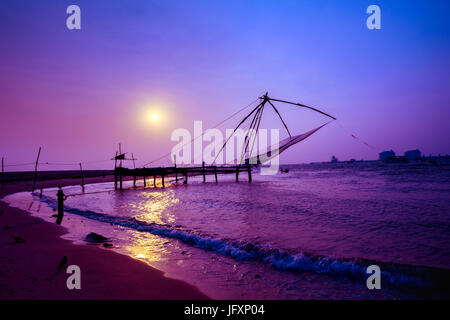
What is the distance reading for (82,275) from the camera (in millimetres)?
3965

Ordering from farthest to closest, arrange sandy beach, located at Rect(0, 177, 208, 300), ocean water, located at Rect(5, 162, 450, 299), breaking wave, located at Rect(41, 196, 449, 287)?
breaking wave, located at Rect(41, 196, 449, 287), ocean water, located at Rect(5, 162, 450, 299), sandy beach, located at Rect(0, 177, 208, 300)

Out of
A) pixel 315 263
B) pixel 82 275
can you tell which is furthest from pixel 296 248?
pixel 82 275

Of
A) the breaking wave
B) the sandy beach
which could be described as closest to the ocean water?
the breaking wave

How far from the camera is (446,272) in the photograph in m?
4.25

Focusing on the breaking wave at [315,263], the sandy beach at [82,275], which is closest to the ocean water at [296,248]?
the breaking wave at [315,263]

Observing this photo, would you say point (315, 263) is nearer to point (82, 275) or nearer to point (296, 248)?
point (296, 248)

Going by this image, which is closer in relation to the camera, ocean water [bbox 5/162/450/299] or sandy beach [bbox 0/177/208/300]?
sandy beach [bbox 0/177/208/300]

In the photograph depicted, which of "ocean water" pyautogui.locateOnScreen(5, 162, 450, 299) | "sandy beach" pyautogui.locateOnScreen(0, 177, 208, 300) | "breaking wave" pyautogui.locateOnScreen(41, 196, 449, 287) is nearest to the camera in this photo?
"sandy beach" pyautogui.locateOnScreen(0, 177, 208, 300)

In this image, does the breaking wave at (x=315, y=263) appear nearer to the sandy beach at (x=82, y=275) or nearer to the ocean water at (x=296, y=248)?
the ocean water at (x=296, y=248)

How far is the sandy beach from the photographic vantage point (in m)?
3.33

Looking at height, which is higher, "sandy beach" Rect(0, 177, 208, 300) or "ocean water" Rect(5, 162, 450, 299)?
"sandy beach" Rect(0, 177, 208, 300)

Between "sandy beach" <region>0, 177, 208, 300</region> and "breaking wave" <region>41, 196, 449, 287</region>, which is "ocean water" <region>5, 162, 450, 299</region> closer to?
"breaking wave" <region>41, 196, 449, 287</region>

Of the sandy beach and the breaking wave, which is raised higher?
the sandy beach
